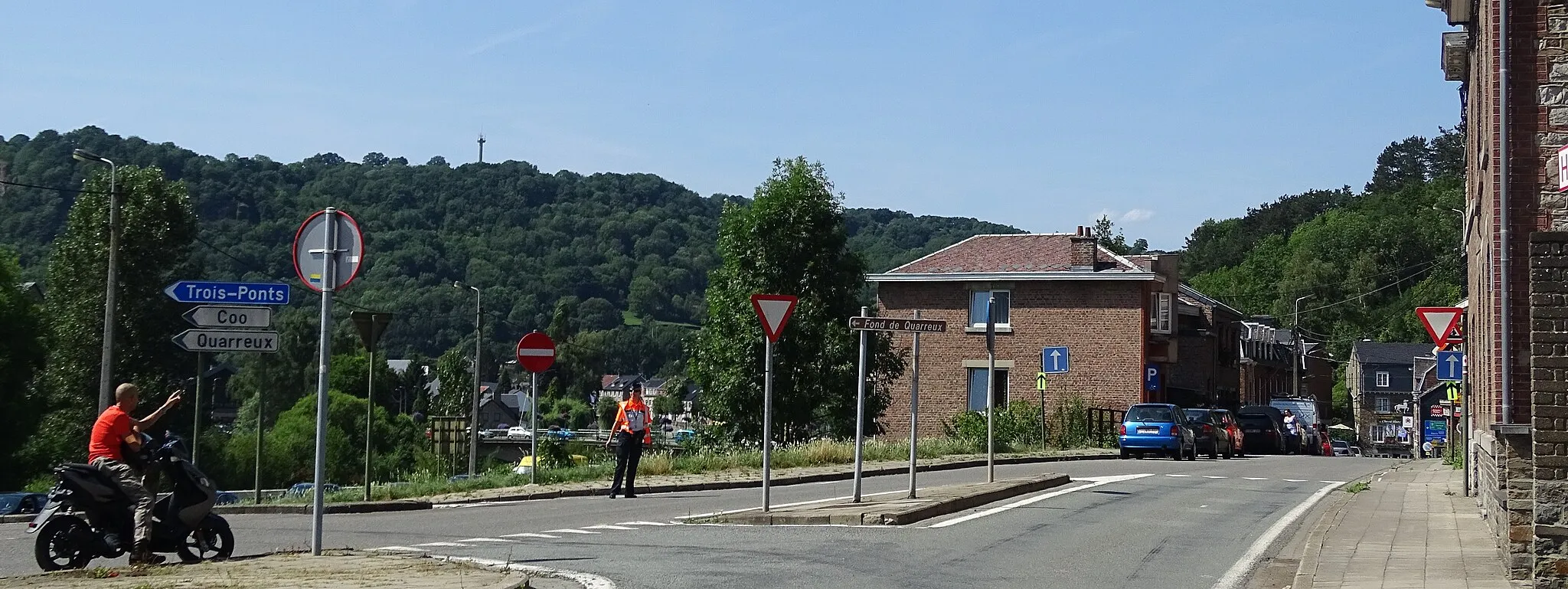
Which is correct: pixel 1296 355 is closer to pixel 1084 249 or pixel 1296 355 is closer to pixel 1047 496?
pixel 1084 249

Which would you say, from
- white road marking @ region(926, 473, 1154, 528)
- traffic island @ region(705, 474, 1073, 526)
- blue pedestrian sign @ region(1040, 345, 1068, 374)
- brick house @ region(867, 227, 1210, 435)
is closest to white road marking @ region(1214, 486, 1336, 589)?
white road marking @ region(926, 473, 1154, 528)

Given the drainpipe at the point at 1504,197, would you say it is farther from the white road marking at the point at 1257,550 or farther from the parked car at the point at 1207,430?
the parked car at the point at 1207,430

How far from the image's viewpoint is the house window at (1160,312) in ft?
173

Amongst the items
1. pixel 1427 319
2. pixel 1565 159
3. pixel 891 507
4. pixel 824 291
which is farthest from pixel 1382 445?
pixel 1565 159

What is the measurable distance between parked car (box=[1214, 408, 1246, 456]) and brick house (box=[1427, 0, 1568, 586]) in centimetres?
2363

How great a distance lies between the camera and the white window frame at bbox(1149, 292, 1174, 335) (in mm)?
52875

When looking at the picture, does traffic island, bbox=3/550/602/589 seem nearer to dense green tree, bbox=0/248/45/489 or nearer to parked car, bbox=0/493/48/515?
parked car, bbox=0/493/48/515

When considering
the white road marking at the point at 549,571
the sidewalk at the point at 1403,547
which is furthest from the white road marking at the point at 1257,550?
the white road marking at the point at 549,571

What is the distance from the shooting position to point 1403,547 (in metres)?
13.0

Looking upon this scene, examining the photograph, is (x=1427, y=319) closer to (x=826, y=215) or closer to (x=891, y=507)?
(x=891, y=507)

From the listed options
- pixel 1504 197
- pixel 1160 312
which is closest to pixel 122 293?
pixel 1160 312

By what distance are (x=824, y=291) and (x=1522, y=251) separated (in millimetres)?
31784

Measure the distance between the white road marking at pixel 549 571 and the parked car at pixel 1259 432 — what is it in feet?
130

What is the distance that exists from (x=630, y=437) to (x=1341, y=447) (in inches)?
2687
